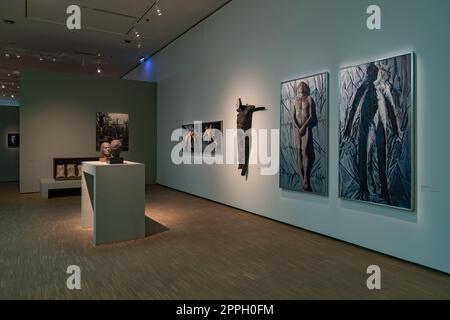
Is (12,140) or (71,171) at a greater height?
(12,140)

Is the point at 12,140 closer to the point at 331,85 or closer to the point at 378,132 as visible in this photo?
the point at 331,85

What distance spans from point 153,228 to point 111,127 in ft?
22.4

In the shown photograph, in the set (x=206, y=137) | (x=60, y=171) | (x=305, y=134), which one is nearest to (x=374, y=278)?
(x=305, y=134)

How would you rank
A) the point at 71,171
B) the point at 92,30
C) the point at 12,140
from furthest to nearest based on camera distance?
the point at 12,140 < the point at 71,171 < the point at 92,30

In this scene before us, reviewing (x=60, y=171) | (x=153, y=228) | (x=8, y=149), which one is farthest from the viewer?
(x=8, y=149)

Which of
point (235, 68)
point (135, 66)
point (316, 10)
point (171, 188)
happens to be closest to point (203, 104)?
point (235, 68)

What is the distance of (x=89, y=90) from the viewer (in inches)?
448

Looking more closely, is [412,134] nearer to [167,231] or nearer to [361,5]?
[361,5]

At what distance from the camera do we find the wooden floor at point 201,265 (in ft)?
11.4

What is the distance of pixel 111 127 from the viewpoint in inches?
465

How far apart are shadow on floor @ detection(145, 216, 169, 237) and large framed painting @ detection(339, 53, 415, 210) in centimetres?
329

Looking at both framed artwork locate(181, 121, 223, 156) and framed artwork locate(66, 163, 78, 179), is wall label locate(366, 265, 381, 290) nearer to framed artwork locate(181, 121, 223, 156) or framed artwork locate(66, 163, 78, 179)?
framed artwork locate(181, 121, 223, 156)

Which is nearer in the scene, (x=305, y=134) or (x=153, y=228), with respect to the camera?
(x=305, y=134)

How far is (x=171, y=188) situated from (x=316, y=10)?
780 centimetres
